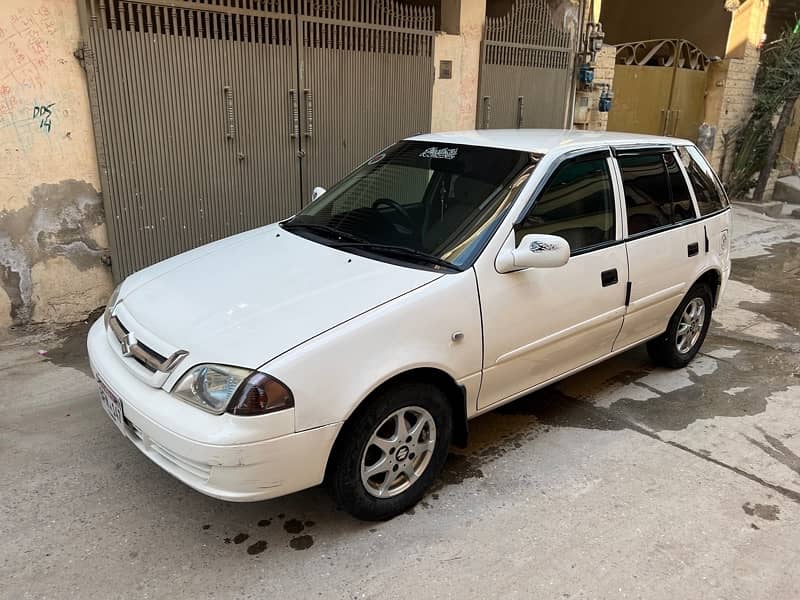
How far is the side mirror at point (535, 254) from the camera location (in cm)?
300

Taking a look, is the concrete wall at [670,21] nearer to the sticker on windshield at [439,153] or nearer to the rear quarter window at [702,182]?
the rear quarter window at [702,182]

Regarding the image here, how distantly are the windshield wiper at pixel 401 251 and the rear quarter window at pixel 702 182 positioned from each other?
7.74 feet

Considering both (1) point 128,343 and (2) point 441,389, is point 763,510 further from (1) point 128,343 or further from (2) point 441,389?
(1) point 128,343

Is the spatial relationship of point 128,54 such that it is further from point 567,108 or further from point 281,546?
point 567,108

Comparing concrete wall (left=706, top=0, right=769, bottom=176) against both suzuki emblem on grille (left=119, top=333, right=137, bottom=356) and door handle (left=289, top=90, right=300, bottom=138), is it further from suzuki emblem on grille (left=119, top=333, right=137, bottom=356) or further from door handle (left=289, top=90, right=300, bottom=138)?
suzuki emblem on grille (left=119, top=333, right=137, bottom=356)

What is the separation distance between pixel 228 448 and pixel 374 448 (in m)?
0.71

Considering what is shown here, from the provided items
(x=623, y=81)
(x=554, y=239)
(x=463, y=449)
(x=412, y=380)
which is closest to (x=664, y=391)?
(x=463, y=449)

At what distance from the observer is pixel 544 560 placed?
2738mm

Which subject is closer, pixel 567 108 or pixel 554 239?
pixel 554 239

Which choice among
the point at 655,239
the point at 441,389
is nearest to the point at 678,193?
the point at 655,239

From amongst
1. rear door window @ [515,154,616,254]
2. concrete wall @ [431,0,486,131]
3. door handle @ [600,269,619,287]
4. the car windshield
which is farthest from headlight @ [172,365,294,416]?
concrete wall @ [431,0,486,131]

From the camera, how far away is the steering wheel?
11.1ft

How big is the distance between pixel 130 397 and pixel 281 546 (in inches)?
36.7

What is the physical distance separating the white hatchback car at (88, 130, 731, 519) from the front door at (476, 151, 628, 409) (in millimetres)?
11
